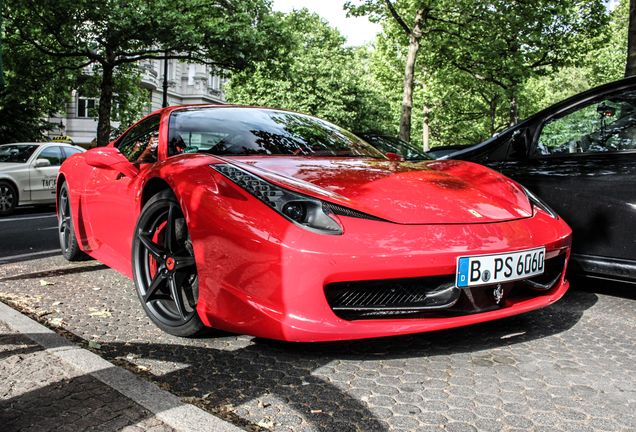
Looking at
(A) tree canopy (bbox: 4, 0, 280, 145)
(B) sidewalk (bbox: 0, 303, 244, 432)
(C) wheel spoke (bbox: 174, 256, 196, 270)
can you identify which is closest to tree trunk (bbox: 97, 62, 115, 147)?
(A) tree canopy (bbox: 4, 0, 280, 145)

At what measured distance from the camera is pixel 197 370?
2.44 metres

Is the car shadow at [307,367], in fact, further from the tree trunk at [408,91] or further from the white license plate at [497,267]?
the tree trunk at [408,91]

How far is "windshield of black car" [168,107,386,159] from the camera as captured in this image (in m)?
3.34

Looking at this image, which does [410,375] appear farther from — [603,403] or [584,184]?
[584,184]

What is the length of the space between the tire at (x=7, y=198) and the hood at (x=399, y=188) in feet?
31.3

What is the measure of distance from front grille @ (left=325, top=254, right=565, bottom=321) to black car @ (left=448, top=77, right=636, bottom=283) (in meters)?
1.49

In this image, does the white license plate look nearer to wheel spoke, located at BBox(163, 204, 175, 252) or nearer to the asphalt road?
wheel spoke, located at BBox(163, 204, 175, 252)

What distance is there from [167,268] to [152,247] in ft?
0.59

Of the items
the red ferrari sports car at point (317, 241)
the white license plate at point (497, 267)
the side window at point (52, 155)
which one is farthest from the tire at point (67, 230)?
A: the side window at point (52, 155)

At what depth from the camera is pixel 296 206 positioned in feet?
7.84

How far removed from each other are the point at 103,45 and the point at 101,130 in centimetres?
325

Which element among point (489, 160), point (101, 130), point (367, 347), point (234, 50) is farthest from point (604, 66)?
point (367, 347)

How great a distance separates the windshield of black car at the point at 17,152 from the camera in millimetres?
11375

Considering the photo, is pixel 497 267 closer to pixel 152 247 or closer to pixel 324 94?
pixel 152 247
